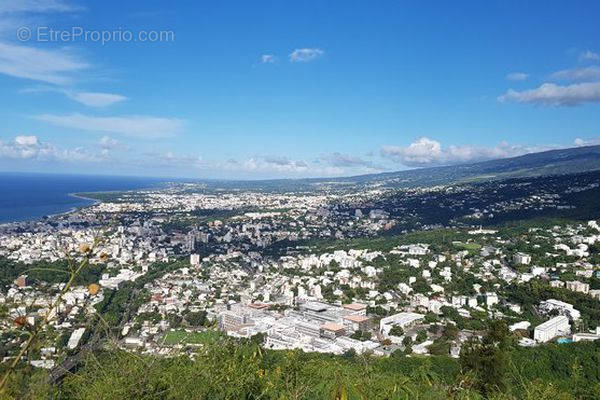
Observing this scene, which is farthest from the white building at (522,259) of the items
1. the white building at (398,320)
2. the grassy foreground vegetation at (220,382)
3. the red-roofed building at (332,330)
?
the grassy foreground vegetation at (220,382)

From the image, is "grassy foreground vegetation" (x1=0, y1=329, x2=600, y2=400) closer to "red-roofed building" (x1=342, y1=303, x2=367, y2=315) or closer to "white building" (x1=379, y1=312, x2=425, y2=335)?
"white building" (x1=379, y1=312, x2=425, y2=335)

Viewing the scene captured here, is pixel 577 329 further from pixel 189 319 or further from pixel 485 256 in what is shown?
pixel 189 319

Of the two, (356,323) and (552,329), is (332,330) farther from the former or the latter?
(552,329)

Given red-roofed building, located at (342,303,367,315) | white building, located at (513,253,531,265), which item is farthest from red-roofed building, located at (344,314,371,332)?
white building, located at (513,253,531,265)

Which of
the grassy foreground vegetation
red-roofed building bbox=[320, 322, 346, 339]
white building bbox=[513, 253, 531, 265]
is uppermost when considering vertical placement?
the grassy foreground vegetation

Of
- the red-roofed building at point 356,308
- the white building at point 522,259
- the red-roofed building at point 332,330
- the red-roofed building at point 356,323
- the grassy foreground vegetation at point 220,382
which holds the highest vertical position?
the grassy foreground vegetation at point 220,382

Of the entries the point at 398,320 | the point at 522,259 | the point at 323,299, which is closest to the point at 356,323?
the point at 398,320

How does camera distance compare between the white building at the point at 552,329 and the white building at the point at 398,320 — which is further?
the white building at the point at 398,320

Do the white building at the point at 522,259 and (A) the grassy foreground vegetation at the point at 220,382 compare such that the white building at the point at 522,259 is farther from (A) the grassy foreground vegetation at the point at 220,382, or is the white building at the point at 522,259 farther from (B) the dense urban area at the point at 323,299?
(A) the grassy foreground vegetation at the point at 220,382
